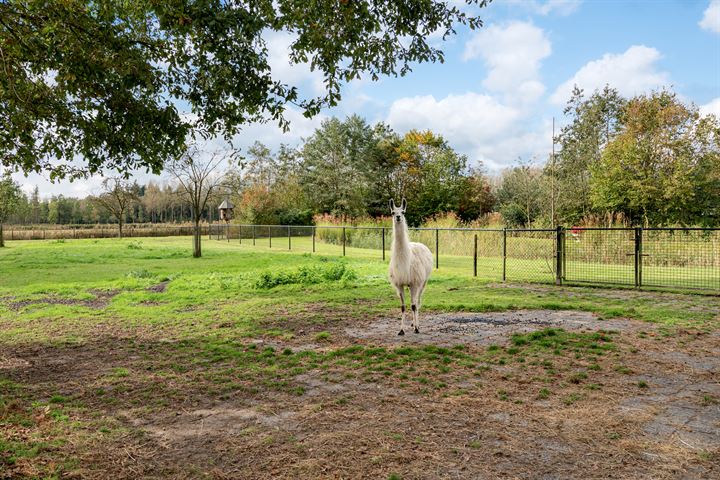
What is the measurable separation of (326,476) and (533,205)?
3303cm

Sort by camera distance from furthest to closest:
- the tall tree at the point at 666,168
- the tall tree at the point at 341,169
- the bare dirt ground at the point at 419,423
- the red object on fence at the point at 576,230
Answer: the tall tree at the point at 341,169
the tall tree at the point at 666,168
the red object on fence at the point at 576,230
the bare dirt ground at the point at 419,423

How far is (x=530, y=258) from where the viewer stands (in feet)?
58.6

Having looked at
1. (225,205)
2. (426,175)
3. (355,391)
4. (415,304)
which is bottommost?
(355,391)

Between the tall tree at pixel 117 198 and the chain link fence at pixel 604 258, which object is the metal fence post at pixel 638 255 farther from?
the tall tree at pixel 117 198

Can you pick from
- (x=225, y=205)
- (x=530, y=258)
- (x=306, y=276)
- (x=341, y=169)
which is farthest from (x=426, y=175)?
(x=306, y=276)

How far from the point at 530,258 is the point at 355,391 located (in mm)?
14812

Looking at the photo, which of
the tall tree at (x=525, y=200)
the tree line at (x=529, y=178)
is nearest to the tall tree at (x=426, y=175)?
the tree line at (x=529, y=178)

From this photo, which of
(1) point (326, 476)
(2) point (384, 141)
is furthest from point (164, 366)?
(2) point (384, 141)

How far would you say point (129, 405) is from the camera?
4297 mm

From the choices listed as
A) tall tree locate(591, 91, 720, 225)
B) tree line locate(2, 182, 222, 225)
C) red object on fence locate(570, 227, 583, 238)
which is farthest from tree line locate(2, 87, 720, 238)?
tree line locate(2, 182, 222, 225)

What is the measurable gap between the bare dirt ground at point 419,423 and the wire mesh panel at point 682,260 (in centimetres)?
733

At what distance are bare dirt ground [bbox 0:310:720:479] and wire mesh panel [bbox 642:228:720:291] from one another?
7.33m

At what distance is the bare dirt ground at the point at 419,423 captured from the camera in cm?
310

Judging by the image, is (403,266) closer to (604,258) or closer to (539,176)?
(604,258)
